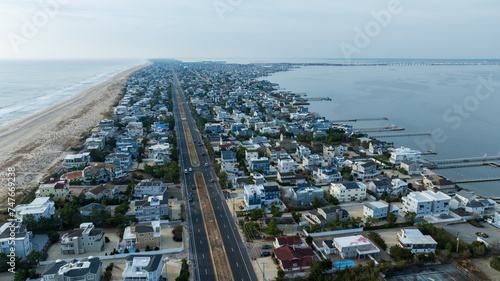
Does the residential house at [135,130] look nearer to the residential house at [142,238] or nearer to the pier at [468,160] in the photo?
the residential house at [142,238]

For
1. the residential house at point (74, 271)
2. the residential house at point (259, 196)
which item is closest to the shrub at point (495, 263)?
the residential house at point (259, 196)

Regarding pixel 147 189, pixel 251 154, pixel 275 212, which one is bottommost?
pixel 275 212

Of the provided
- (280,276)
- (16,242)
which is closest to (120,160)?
(16,242)

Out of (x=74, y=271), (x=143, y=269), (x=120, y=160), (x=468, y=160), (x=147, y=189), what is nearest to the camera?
(x=74, y=271)

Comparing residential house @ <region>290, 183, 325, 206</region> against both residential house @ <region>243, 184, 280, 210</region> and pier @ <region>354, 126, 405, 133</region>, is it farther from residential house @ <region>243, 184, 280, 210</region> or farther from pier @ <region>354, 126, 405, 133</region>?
pier @ <region>354, 126, 405, 133</region>

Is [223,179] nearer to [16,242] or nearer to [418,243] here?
[16,242]

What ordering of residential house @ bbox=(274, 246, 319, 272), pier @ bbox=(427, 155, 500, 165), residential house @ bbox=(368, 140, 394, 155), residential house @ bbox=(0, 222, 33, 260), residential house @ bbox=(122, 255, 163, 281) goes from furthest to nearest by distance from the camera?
residential house @ bbox=(368, 140, 394, 155), pier @ bbox=(427, 155, 500, 165), residential house @ bbox=(0, 222, 33, 260), residential house @ bbox=(274, 246, 319, 272), residential house @ bbox=(122, 255, 163, 281)

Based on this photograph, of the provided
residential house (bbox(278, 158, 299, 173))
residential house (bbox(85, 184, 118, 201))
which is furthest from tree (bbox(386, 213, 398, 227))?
residential house (bbox(85, 184, 118, 201))
